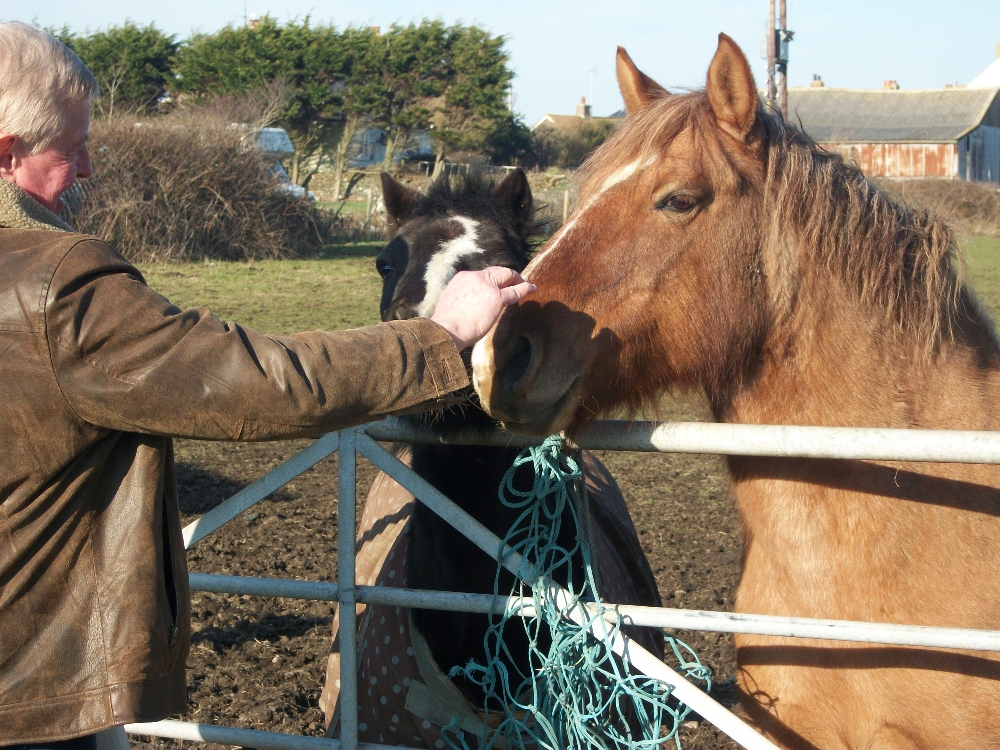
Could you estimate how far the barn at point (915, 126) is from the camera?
47.1 metres

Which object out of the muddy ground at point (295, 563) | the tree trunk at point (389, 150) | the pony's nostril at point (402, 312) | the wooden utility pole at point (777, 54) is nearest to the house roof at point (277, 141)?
the tree trunk at point (389, 150)

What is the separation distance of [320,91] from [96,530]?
41320 mm

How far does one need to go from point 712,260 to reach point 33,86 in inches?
54.8

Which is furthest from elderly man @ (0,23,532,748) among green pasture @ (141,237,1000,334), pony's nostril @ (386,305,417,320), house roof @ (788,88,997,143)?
house roof @ (788,88,997,143)

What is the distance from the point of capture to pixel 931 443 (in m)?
1.71

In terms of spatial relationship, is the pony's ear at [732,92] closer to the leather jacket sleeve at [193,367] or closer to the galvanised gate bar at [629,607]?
the galvanised gate bar at [629,607]

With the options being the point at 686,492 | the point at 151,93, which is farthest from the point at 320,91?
the point at 686,492

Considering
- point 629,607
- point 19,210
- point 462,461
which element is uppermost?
point 19,210

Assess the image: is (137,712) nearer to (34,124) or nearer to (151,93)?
(34,124)

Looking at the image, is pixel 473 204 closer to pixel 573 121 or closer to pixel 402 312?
pixel 402 312

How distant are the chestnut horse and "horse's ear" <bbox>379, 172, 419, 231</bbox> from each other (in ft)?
5.66

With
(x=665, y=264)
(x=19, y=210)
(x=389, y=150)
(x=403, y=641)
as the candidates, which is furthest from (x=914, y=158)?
(x=19, y=210)

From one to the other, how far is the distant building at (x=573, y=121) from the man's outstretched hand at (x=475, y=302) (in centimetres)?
4100

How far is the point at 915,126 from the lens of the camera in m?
49.0
